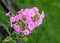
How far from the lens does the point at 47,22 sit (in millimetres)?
3373

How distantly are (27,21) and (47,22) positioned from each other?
1577mm

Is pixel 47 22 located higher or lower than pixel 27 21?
higher

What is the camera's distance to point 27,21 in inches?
71.2

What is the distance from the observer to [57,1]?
3.73 metres

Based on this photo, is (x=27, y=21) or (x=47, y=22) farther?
(x=47, y=22)

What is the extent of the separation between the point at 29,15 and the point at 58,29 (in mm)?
1768

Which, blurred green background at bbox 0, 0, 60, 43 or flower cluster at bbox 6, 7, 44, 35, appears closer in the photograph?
flower cluster at bbox 6, 7, 44, 35

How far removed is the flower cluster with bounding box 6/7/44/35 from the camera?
1.81m

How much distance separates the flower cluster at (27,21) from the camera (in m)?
1.81

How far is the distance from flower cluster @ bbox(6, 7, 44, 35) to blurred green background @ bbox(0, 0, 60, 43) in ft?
2.88

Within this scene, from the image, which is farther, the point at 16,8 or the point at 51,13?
the point at 51,13

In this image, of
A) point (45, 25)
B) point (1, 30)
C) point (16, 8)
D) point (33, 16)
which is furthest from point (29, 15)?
point (45, 25)

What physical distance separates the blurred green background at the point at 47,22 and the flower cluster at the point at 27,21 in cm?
88

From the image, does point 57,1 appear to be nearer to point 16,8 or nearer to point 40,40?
point 40,40
